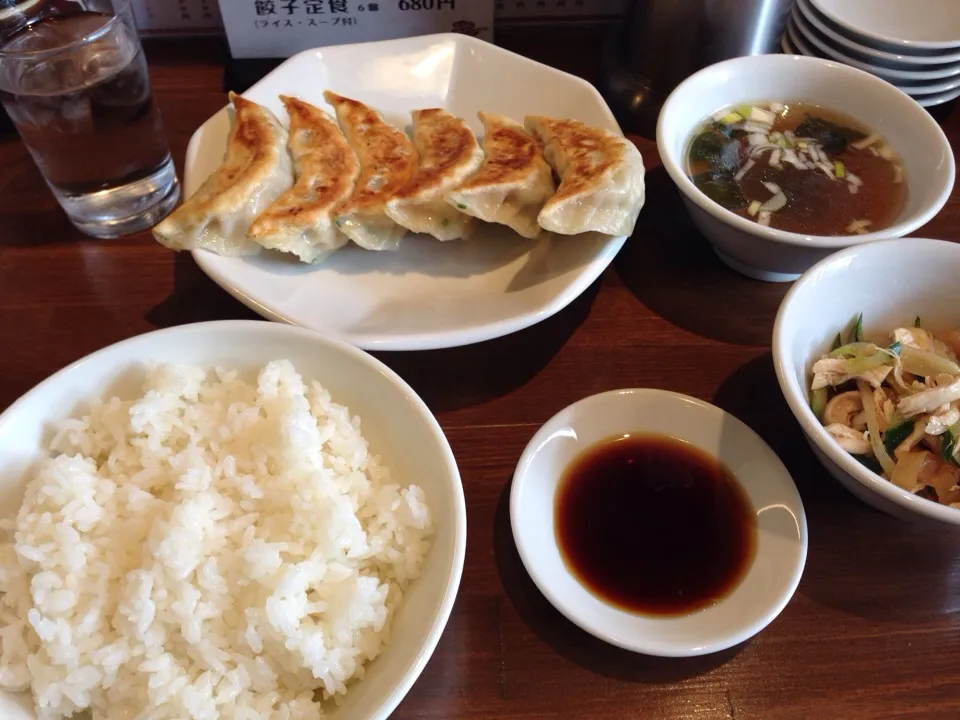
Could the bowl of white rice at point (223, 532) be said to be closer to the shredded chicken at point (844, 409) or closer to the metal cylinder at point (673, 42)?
the shredded chicken at point (844, 409)

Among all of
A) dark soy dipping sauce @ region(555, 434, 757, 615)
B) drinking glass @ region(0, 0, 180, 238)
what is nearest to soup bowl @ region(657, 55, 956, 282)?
→ dark soy dipping sauce @ region(555, 434, 757, 615)

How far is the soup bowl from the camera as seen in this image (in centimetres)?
143

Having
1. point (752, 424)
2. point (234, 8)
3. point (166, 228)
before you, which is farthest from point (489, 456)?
point (234, 8)

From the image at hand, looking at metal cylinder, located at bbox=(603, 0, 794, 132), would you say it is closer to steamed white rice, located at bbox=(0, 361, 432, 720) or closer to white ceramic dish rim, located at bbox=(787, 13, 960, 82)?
white ceramic dish rim, located at bbox=(787, 13, 960, 82)

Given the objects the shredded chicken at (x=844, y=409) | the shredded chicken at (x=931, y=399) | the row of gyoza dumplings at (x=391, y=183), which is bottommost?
the shredded chicken at (x=844, y=409)

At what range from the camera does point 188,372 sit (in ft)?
4.05

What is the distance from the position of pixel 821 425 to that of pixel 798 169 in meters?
0.83

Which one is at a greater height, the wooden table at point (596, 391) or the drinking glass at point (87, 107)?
the drinking glass at point (87, 107)

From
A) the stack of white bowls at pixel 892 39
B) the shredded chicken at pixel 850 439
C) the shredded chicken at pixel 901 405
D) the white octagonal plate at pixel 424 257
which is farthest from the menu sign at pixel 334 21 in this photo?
the shredded chicken at pixel 850 439

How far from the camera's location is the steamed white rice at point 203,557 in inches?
38.2

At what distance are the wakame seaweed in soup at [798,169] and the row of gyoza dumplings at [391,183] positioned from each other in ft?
0.89

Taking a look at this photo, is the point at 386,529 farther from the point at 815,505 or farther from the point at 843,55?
the point at 843,55

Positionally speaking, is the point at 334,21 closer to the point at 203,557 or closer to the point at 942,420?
the point at 203,557

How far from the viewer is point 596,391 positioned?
57.9 inches
